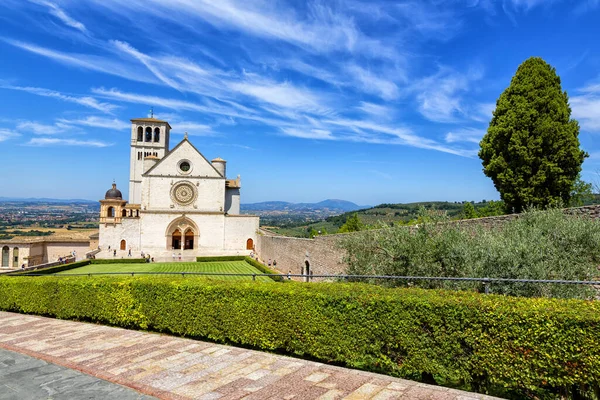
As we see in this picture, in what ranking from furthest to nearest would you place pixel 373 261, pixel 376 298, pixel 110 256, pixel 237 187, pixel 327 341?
pixel 237 187
pixel 110 256
pixel 373 261
pixel 327 341
pixel 376 298

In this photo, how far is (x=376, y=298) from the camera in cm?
626

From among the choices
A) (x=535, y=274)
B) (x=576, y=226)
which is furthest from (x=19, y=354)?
(x=576, y=226)

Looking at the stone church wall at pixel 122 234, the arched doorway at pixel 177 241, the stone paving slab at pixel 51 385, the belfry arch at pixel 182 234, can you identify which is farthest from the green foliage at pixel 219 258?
the stone paving slab at pixel 51 385

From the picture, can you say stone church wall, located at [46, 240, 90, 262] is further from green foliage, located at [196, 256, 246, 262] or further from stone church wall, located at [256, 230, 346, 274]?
stone church wall, located at [256, 230, 346, 274]

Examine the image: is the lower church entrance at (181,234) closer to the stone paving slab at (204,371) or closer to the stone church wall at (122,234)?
the stone church wall at (122,234)

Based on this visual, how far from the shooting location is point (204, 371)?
251 inches

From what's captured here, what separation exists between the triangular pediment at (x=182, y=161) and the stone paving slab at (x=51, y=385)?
38.0m

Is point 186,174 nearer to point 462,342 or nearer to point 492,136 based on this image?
point 492,136

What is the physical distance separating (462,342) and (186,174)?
135ft

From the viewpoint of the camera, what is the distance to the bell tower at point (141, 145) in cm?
4988

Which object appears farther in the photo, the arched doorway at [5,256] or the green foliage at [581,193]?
the arched doorway at [5,256]

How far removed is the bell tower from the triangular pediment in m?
7.24

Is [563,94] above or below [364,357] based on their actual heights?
above

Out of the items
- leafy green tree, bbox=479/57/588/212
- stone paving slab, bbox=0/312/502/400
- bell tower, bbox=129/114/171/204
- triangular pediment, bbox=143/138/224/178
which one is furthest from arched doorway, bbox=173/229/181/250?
stone paving slab, bbox=0/312/502/400
